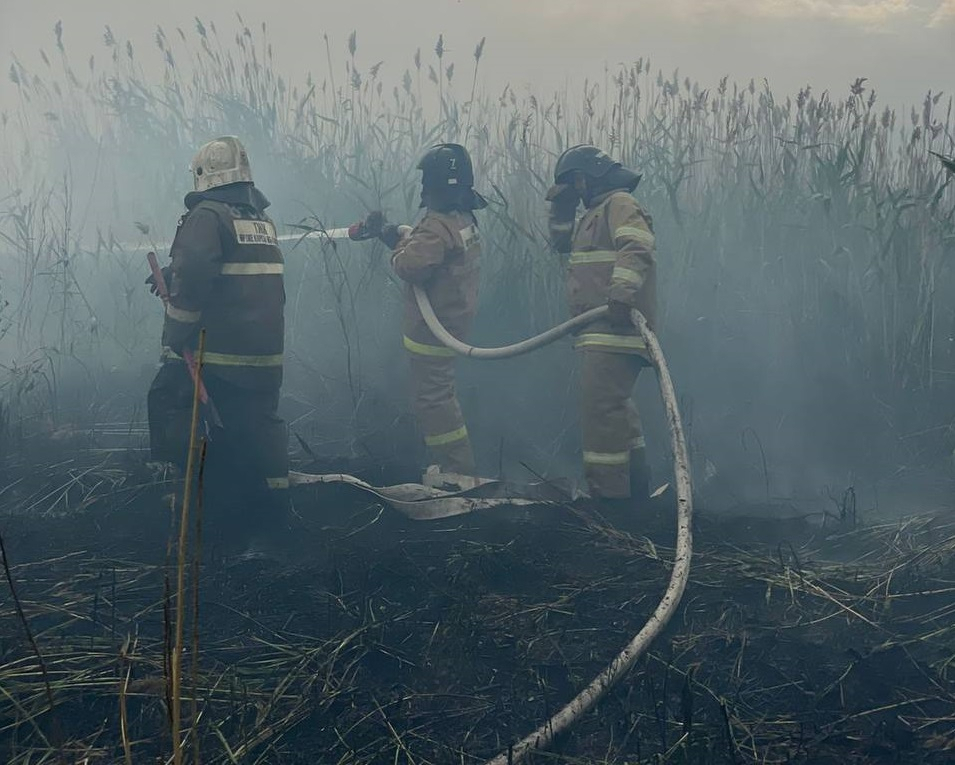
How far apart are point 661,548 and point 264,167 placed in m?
4.99

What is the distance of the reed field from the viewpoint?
2658 mm

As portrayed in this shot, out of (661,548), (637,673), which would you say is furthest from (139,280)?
(637,673)

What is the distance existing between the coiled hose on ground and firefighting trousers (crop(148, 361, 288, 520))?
1.22m

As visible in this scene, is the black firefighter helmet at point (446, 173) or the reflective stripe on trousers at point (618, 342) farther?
the black firefighter helmet at point (446, 173)

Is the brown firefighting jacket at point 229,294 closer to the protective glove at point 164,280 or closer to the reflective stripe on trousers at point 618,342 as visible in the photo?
the protective glove at point 164,280

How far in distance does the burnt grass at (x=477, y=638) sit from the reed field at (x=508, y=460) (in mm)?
14

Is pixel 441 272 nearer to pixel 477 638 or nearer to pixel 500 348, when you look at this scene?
pixel 500 348

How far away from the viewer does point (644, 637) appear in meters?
2.94

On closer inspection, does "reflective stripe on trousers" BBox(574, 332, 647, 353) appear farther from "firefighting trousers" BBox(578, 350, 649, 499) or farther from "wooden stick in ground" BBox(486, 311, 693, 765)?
"wooden stick in ground" BBox(486, 311, 693, 765)

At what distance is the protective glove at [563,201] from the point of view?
16.8ft

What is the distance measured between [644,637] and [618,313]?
2131 mm

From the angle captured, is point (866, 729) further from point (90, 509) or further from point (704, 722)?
point (90, 509)

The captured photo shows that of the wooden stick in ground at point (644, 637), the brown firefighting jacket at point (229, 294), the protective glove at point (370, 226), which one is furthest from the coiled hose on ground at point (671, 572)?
the brown firefighting jacket at point (229, 294)

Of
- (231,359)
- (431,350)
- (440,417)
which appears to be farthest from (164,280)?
(440,417)
